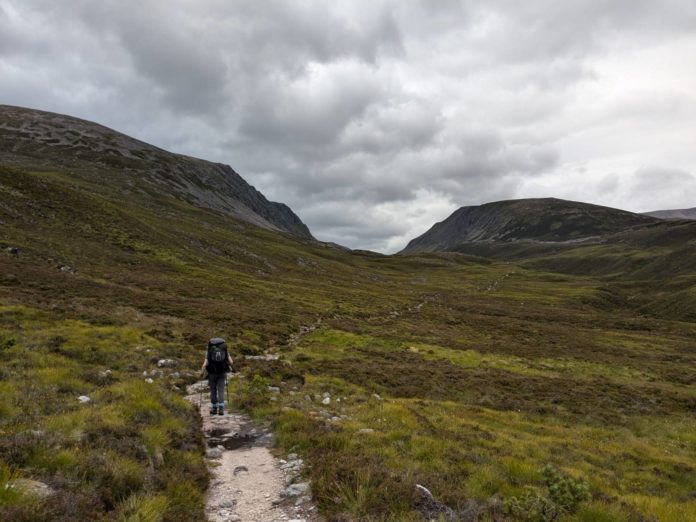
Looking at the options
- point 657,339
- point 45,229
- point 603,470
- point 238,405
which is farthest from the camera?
point 657,339

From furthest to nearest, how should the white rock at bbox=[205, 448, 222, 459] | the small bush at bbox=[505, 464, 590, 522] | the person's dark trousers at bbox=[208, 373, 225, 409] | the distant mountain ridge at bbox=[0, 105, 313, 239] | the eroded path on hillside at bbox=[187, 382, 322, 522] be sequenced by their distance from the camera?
1. the distant mountain ridge at bbox=[0, 105, 313, 239]
2. the person's dark trousers at bbox=[208, 373, 225, 409]
3. the white rock at bbox=[205, 448, 222, 459]
4. the eroded path on hillside at bbox=[187, 382, 322, 522]
5. the small bush at bbox=[505, 464, 590, 522]

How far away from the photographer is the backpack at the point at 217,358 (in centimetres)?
1688

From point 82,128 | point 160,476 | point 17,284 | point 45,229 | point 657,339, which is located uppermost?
point 82,128

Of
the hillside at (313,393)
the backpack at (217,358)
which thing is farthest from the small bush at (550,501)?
the backpack at (217,358)

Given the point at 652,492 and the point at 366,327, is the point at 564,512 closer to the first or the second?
the point at 652,492

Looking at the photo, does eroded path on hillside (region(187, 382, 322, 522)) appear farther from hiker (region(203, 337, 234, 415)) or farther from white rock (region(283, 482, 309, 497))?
hiker (region(203, 337, 234, 415))

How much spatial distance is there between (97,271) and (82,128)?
19471 centimetres

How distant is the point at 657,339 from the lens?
60.8 m

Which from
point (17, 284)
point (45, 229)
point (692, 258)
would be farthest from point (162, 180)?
point (692, 258)

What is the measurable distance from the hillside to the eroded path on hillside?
336mm

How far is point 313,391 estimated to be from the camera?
2155 cm

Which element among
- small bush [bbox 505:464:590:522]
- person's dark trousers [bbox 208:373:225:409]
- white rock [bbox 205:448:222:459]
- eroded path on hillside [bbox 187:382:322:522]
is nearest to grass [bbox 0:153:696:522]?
small bush [bbox 505:464:590:522]

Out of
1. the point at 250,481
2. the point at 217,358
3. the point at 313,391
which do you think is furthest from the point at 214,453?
the point at 313,391

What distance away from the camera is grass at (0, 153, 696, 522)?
911 centimetres
